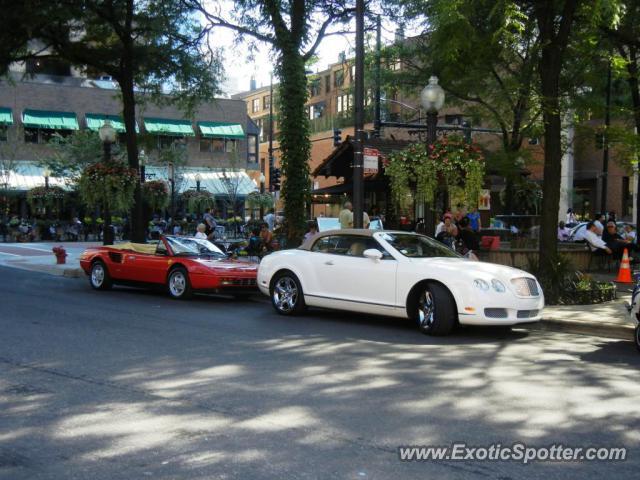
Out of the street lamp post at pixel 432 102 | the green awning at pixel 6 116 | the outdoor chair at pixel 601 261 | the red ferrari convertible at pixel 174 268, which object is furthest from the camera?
the green awning at pixel 6 116

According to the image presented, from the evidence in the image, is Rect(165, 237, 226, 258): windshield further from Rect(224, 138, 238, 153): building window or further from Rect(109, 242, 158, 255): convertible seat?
Rect(224, 138, 238, 153): building window

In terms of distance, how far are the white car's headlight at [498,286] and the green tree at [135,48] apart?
1280 centimetres

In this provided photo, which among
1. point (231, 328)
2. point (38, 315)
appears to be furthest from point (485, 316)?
point (38, 315)

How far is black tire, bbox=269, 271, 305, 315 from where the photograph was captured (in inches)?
452

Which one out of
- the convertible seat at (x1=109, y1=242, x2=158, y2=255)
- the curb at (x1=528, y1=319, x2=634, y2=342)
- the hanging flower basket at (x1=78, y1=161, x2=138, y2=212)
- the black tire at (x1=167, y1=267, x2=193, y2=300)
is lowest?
the curb at (x1=528, y1=319, x2=634, y2=342)

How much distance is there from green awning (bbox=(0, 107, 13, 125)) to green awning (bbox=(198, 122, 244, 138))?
13.5m

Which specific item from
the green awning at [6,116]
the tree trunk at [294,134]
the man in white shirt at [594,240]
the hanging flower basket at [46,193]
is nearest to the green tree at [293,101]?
the tree trunk at [294,134]

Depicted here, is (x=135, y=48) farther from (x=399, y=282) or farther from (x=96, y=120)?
(x=96, y=120)

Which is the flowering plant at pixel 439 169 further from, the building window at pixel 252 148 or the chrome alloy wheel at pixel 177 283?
the building window at pixel 252 148

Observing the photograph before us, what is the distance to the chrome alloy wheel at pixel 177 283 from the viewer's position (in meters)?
13.9

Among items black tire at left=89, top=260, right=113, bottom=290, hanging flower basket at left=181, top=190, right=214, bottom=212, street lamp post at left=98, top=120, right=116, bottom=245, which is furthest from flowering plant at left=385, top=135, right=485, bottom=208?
hanging flower basket at left=181, top=190, right=214, bottom=212

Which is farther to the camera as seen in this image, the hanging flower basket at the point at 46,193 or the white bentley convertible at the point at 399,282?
the hanging flower basket at the point at 46,193

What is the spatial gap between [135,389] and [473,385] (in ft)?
10.5

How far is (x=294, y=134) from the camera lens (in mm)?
17219
